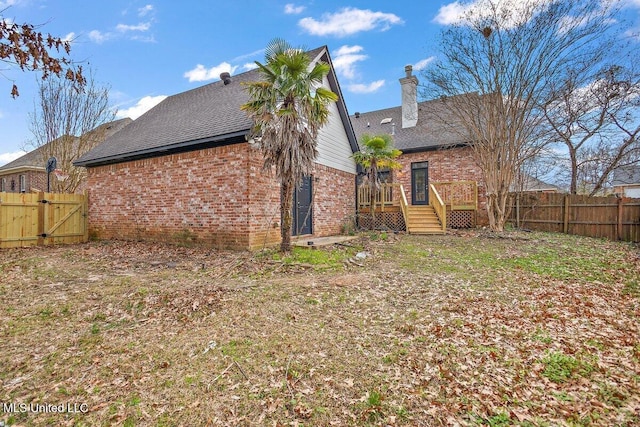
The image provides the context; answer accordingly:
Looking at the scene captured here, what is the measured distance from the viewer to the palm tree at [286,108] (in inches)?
266

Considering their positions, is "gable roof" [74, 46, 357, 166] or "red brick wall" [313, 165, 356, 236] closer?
"gable roof" [74, 46, 357, 166]

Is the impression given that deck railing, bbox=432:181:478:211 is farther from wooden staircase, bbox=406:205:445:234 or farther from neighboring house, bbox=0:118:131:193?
neighboring house, bbox=0:118:131:193

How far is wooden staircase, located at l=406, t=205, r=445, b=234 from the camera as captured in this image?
39.0ft

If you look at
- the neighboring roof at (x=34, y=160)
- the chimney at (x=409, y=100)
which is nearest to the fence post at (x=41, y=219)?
the neighboring roof at (x=34, y=160)

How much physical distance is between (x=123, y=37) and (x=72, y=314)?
31.5 feet

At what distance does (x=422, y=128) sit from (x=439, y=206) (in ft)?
18.4

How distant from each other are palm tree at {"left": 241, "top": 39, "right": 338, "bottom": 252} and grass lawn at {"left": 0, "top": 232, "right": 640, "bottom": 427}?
7.85 feet

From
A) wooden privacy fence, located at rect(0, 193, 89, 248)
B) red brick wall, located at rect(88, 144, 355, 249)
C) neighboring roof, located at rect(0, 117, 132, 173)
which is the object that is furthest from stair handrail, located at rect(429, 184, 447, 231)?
neighboring roof, located at rect(0, 117, 132, 173)

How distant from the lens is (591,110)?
12.0 metres

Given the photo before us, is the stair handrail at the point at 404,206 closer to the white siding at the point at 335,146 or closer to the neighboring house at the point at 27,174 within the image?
the white siding at the point at 335,146

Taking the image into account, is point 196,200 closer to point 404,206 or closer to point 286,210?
point 286,210

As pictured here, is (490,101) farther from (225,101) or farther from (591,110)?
(225,101)

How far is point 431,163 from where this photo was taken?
14.8 m

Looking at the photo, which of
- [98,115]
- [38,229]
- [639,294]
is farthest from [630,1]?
[98,115]
